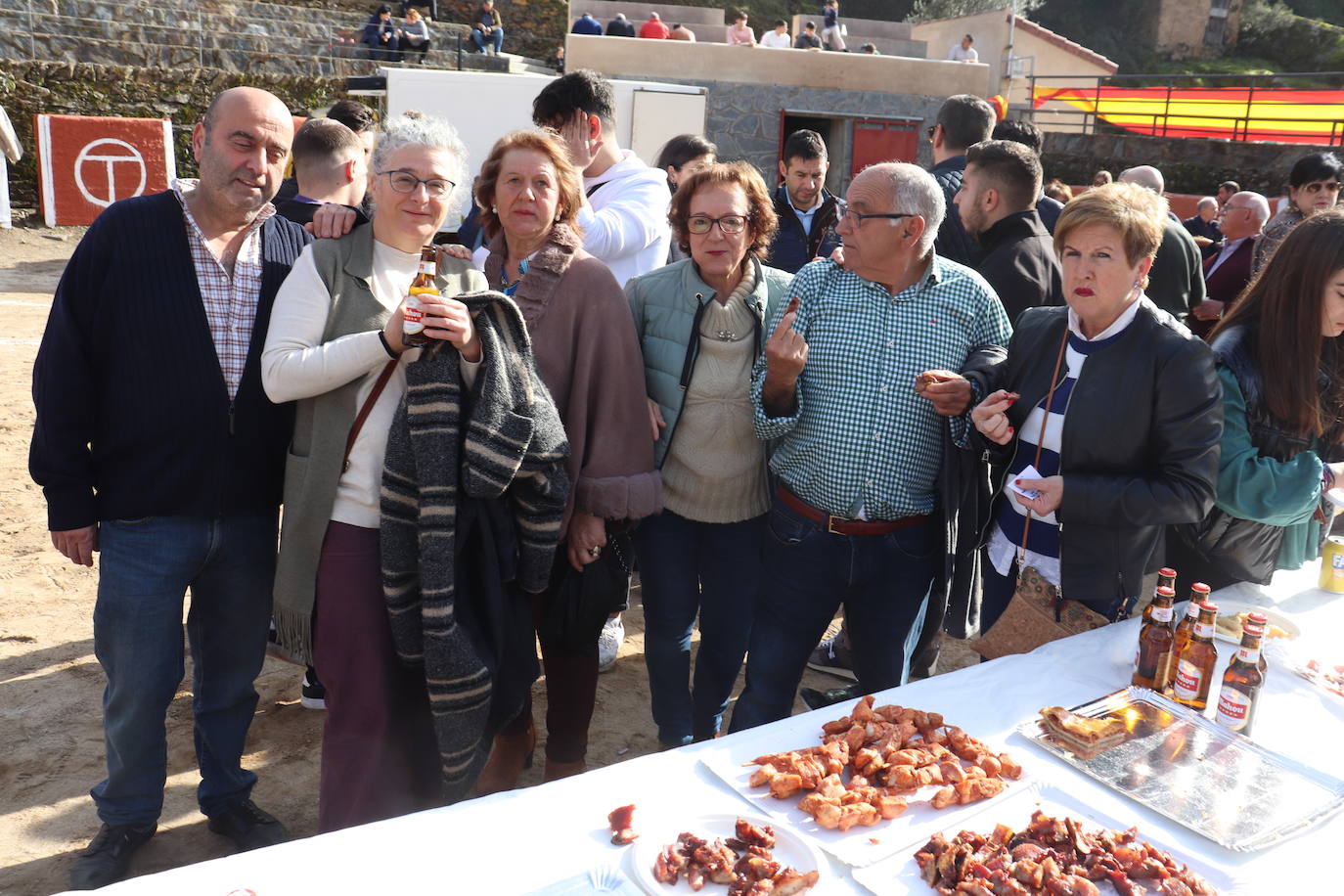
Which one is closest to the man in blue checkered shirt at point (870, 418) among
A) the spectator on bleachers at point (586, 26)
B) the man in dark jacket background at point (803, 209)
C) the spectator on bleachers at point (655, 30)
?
the man in dark jacket background at point (803, 209)

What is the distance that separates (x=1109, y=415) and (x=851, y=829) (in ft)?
4.15

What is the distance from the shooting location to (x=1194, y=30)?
3697 centimetres

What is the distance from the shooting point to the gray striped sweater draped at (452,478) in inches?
89.2

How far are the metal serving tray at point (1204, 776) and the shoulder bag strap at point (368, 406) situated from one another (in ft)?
5.39

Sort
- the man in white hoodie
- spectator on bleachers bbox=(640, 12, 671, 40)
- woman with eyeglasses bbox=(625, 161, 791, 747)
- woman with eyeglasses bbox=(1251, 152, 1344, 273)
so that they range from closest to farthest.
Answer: woman with eyeglasses bbox=(625, 161, 791, 747)
the man in white hoodie
woman with eyeglasses bbox=(1251, 152, 1344, 273)
spectator on bleachers bbox=(640, 12, 671, 40)

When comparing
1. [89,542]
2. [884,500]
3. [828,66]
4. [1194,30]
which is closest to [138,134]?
[828,66]

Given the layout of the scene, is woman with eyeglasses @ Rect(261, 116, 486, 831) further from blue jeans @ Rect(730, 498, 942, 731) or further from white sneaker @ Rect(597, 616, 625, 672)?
white sneaker @ Rect(597, 616, 625, 672)

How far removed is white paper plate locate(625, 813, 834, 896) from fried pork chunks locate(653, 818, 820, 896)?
0.01 metres

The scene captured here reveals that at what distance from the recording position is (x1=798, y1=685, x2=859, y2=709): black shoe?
3756 millimetres

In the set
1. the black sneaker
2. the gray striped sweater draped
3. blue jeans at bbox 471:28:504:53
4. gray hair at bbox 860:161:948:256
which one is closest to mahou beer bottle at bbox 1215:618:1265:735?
gray hair at bbox 860:161:948:256

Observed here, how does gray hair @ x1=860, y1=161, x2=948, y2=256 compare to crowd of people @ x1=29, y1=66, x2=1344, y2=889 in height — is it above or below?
above

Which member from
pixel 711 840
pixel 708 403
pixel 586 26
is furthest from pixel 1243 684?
pixel 586 26

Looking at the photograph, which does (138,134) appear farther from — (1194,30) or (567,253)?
(1194,30)

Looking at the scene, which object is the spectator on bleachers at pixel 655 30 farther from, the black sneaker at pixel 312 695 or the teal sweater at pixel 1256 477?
the teal sweater at pixel 1256 477
